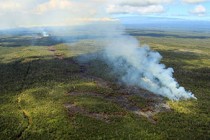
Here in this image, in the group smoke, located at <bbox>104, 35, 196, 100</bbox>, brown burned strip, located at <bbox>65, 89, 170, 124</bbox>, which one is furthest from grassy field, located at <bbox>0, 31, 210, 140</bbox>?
smoke, located at <bbox>104, 35, 196, 100</bbox>

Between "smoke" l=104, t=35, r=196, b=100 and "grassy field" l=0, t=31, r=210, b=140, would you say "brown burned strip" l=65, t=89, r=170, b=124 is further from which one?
"smoke" l=104, t=35, r=196, b=100

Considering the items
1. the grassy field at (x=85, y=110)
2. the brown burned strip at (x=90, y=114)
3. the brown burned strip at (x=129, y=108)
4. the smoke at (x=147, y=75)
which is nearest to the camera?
the grassy field at (x=85, y=110)

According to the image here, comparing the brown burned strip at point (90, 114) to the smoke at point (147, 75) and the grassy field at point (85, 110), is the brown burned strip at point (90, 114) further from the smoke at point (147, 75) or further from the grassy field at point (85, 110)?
the smoke at point (147, 75)

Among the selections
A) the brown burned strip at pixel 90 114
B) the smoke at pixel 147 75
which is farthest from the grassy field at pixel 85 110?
the smoke at pixel 147 75

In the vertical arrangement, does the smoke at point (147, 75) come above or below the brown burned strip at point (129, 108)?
above

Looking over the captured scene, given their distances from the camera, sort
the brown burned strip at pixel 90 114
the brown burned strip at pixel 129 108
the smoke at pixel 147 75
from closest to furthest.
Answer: the brown burned strip at pixel 90 114
the brown burned strip at pixel 129 108
the smoke at pixel 147 75

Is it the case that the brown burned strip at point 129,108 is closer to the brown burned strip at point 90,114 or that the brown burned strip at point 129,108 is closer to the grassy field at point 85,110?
the brown burned strip at point 90,114

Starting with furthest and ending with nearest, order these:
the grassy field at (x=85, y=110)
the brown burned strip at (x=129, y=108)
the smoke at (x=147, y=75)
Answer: the smoke at (x=147, y=75), the brown burned strip at (x=129, y=108), the grassy field at (x=85, y=110)

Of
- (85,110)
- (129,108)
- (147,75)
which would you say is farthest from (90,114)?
(147,75)

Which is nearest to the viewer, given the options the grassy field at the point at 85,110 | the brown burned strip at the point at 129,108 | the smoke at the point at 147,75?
the grassy field at the point at 85,110

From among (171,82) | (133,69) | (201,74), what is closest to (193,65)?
(201,74)

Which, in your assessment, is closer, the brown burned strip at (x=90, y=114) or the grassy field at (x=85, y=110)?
the grassy field at (x=85, y=110)

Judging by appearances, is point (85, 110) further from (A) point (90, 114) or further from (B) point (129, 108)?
(B) point (129, 108)
